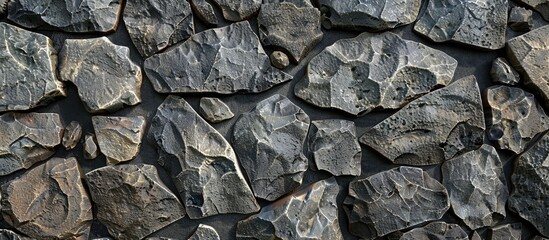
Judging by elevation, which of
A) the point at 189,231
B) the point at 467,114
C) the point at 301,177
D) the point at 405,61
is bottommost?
the point at 189,231

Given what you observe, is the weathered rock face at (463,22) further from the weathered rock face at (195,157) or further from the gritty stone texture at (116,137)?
the gritty stone texture at (116,137)

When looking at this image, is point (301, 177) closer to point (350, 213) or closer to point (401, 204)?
point (350, 213)

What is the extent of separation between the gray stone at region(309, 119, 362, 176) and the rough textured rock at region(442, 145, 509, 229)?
263 millimetres

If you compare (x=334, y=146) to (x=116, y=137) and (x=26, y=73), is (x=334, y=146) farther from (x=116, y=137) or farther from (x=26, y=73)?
(x=26, y=73)

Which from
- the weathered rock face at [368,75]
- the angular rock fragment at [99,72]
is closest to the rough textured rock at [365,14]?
the weathered rock face at [368,75]

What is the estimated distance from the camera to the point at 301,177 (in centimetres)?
149

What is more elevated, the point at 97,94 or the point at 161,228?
the point at 97,94

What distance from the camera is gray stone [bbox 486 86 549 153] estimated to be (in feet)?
5.08

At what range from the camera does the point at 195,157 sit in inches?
57.4

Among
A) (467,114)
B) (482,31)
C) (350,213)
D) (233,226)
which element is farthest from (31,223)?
(482,31)

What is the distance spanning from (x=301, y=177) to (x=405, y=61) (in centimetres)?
40

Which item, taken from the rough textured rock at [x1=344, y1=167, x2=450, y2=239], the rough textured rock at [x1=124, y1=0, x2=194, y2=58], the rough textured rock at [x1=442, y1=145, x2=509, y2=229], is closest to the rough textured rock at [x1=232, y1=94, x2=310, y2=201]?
the rough textured rock at [x1=344, y1=167, x2=450, y2=239]

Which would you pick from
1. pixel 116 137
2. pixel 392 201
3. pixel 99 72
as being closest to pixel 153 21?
pixel 99 72

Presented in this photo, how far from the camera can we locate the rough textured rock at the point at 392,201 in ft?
4.96
